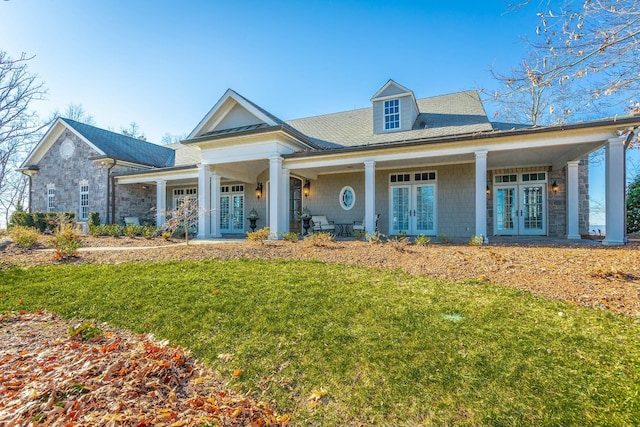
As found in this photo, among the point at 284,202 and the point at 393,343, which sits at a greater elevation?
the point at 284,202

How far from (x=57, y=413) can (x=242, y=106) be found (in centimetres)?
1134

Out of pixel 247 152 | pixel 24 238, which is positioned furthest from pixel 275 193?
pixel 24 238

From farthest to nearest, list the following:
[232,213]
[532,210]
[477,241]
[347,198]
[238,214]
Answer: [232,213] < [238,214] < [347,198] < [532,210] < [477,241]

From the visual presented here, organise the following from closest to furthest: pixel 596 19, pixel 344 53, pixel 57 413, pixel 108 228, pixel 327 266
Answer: pixel 57 413
pixel 596 19
pixel 327 266
pixel 344 53
pixel 108 228

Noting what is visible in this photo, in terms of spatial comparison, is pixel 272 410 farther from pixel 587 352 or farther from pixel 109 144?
pixel 109 144

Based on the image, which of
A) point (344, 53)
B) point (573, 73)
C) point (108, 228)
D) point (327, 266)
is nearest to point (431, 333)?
point (327, 266)

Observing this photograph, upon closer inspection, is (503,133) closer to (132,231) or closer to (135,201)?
(132,231)

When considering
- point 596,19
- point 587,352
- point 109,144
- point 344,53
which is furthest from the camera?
point 109,144

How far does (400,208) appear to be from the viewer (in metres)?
12.3

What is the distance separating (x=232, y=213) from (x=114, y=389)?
13.4m

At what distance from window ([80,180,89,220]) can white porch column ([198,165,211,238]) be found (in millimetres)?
8081

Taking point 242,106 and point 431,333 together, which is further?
point 242,106

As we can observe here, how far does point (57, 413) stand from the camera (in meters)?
2.08

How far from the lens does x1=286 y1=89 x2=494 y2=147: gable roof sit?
448 inches
